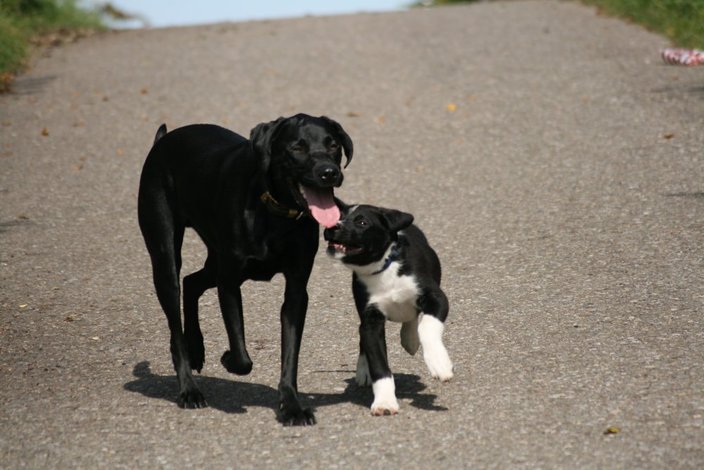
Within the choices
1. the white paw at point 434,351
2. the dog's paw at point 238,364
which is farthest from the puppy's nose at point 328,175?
the dog's paw at point 238,364

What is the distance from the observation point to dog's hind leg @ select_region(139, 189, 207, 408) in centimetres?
652

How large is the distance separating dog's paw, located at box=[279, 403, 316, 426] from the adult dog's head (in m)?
0.89

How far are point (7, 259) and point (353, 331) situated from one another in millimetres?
3637

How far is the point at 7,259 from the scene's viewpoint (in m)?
9.94

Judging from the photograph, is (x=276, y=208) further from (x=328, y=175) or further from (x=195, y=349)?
(x=195, y=349)

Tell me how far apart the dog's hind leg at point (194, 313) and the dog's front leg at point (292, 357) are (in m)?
0.94

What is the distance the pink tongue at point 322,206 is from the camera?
5.85m

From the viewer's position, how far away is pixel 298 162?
→ 5.85m

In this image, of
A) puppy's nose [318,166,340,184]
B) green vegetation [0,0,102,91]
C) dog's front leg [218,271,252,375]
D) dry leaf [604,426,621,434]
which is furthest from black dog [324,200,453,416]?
green vegetation [0,0,102,91]

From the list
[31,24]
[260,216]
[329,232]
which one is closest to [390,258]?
[329,232]

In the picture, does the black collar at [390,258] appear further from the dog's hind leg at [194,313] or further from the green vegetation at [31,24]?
the green vegetation at [31,24]

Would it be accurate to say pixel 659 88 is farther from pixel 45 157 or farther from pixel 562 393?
pixel 562 393

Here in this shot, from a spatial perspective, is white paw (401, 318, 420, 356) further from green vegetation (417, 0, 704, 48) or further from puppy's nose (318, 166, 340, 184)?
green vegetation (417, 0, 704, 48)

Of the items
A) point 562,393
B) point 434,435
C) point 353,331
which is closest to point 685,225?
point 353,331
